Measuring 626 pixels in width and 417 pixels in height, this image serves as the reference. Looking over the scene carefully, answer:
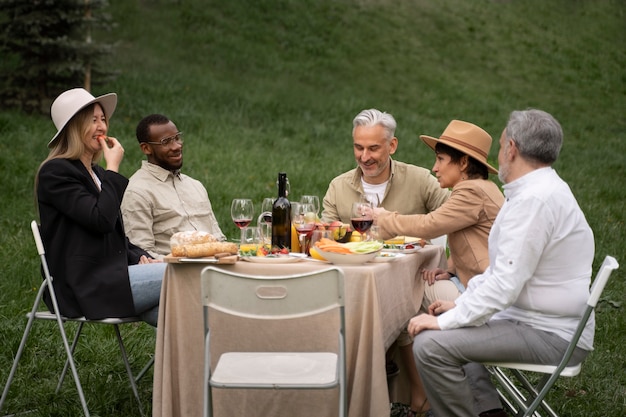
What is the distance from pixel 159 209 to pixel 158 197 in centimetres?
8

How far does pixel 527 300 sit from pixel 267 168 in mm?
7985

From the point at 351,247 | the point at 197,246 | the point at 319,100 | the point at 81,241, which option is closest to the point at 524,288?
the point at 351,247

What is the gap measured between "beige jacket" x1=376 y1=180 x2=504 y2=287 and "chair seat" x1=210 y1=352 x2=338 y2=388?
39.6 inches

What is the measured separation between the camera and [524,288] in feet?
12.4

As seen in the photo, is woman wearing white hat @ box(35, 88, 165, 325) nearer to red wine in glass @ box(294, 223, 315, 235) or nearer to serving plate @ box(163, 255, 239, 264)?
serving plate @ box(163, 255, 239, 264)

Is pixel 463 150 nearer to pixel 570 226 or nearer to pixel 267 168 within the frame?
pixel 570 226

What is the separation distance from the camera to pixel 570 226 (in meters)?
3.67

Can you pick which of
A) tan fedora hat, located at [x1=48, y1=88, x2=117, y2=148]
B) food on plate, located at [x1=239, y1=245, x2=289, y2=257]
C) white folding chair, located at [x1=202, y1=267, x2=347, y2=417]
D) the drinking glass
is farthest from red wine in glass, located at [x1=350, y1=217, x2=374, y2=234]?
tan fedora hat, located at [x1=48, y1=88, x2=117, y2=148]

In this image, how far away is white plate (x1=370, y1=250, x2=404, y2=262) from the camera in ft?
13.1

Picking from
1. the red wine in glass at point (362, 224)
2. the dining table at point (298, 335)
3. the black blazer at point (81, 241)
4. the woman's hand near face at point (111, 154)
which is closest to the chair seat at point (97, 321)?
the black blazer at point (81, 241)

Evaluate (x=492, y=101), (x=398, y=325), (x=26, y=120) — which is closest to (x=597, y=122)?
(x=492, y=101)

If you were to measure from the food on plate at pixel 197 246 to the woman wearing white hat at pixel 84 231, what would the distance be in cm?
60

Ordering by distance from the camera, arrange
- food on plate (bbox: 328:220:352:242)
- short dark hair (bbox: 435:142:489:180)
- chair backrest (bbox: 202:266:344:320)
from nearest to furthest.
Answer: chair backrest (bbox: 202:266:344:320) < food on plate (bbox: 328:220:352:242) < short dark hair (bbox: 435:142:489:180)

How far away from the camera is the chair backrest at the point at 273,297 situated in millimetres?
3396
